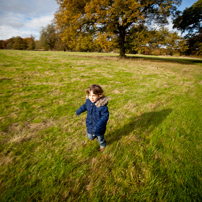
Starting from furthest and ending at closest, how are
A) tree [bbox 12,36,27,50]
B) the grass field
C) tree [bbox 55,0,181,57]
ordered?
1. tree [bbox 12,36,27,50]
2. tree [bbox 55,0,181,57]
3. the grass field

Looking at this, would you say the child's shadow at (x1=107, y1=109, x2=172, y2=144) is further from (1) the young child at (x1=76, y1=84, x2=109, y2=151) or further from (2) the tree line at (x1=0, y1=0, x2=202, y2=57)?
(2) the tree line at (x1=0, y1=0, x2=202, y2=57)

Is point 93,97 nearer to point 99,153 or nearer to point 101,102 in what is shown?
point 101,102

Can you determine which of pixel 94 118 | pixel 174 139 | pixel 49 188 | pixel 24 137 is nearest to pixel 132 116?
pixel 174 139

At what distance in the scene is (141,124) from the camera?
3.19 metres

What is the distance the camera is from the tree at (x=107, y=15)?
1249cm

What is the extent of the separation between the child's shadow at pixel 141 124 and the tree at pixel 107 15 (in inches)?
528

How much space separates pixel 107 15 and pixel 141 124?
15.3 m

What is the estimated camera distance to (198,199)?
152 centimetres

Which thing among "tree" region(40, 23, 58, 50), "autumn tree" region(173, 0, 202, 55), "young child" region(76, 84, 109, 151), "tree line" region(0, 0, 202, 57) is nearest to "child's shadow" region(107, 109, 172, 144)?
"young child" region(76, 84, 109, 151)

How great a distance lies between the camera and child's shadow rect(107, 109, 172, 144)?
273 centimetres

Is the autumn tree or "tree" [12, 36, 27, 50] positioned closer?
the autumn tree

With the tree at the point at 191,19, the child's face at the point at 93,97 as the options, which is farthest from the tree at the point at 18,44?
the child's face at the point at 93,97

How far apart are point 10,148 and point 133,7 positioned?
631 inches

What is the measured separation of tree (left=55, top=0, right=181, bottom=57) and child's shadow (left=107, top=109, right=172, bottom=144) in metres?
13.4
